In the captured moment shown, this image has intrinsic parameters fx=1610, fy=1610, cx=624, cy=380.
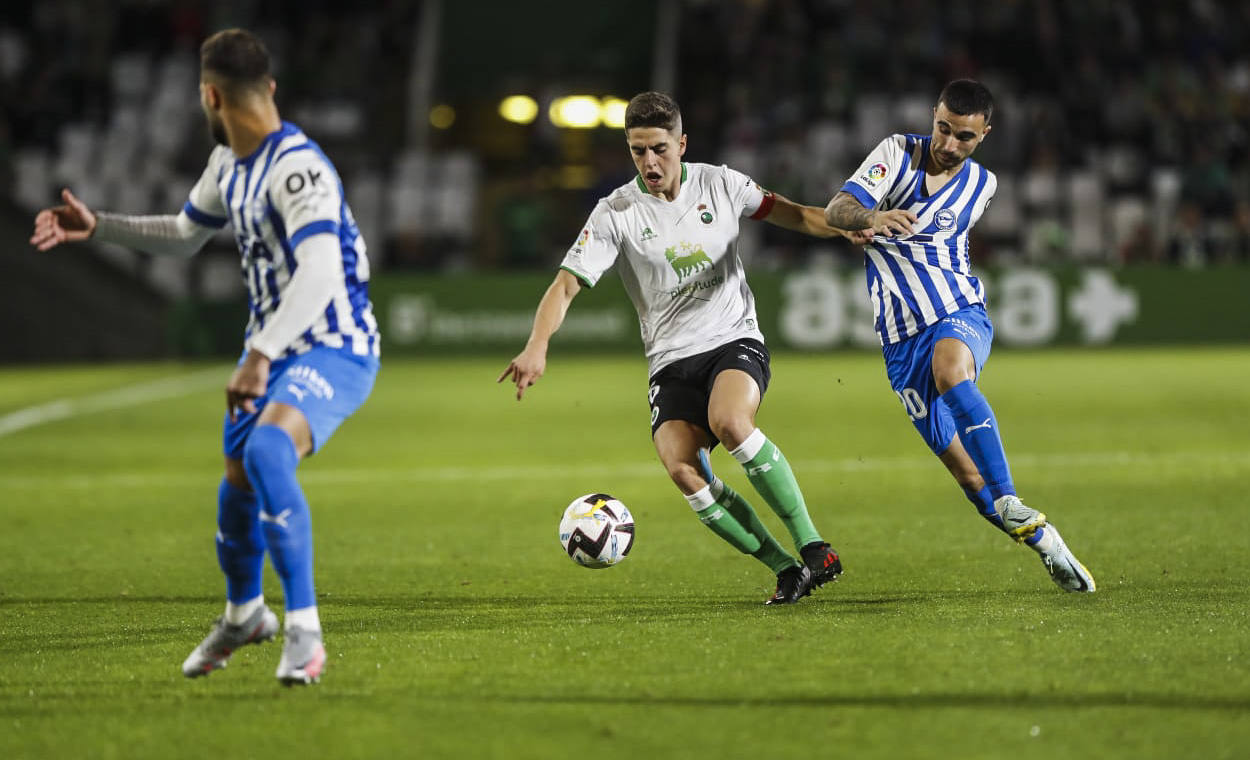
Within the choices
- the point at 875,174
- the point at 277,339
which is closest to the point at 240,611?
the point at 277,339

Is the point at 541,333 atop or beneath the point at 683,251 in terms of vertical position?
beneath

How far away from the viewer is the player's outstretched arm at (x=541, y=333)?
6.03 meters

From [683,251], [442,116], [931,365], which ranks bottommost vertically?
[931,365]

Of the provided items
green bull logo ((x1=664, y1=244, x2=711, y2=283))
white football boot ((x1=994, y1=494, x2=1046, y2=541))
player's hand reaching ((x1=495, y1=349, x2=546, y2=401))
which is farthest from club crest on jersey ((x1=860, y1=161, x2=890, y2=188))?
player's hand reaching ((x1=495, y1=349, x2=546, y2=401))

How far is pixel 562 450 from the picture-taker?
13016mm

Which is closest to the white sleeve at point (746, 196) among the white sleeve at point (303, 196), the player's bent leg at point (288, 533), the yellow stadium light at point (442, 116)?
the white sleeve at point (303, 196)

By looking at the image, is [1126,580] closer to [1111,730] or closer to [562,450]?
[1111,730]

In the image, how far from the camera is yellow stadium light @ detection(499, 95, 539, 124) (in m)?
27.9

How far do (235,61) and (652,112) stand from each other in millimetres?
→ 2008

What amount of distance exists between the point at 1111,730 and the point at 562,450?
348 inches

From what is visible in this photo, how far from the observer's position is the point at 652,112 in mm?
6586

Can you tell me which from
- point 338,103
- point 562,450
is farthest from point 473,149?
point 562,450

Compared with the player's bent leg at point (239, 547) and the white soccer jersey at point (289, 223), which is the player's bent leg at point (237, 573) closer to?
the player's bent leg at point (239, 547)

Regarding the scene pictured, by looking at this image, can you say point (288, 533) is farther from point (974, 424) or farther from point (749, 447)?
point (974, 424)
